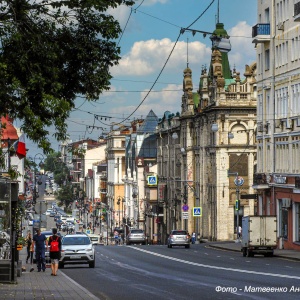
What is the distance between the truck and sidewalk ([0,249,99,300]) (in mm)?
21771

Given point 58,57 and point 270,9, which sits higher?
point 270,9

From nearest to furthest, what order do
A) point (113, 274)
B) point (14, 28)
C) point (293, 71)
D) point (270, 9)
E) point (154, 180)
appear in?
point (14, 28), point (113, 274), point (293, 71), point (270, 9), point (154, 180)

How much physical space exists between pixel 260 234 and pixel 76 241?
14166 mm

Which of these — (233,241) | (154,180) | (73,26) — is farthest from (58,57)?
(154,180)

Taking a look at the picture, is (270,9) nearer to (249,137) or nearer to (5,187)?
(249,137)

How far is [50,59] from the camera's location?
21.5 metres

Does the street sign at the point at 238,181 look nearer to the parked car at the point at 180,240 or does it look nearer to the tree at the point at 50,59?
the parked car at the point at 180,240

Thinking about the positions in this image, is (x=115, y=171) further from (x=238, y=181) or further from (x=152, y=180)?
(x=238, y=181)

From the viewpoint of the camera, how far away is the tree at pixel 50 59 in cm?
2103

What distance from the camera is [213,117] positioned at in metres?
98.0

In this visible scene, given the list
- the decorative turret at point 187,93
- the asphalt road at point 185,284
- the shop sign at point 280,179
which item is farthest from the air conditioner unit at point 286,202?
the decorative turret at point 187,93

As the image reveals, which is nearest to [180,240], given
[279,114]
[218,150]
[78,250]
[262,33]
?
[279,114]

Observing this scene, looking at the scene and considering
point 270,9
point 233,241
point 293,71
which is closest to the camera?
point 293,71

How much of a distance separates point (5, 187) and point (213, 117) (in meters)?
67.7
